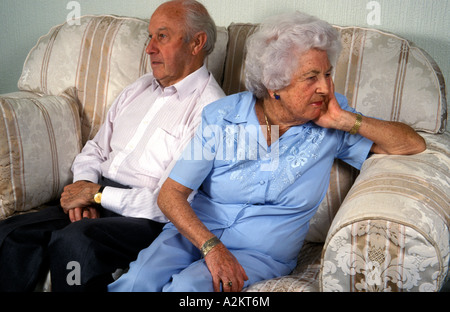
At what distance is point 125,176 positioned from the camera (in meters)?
1.76

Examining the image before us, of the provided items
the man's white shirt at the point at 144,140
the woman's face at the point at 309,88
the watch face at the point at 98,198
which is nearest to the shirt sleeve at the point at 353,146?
the woman's face at the point at 309,88

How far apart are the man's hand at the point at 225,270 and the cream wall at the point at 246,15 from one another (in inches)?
44.0

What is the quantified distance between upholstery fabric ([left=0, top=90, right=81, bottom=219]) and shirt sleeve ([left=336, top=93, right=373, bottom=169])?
3.27ft

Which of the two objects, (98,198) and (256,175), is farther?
(98,198)

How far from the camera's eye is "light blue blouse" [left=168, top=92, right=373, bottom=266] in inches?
57.0

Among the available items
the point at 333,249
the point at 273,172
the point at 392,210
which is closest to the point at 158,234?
the point at 273,172

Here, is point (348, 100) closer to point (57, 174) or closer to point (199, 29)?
point (199, 29)

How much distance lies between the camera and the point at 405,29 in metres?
1.91

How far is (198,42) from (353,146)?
2.24 feet

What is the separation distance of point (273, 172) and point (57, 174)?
0.84m

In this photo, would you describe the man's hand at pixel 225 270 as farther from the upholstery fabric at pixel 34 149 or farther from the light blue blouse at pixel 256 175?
the upholstery fabric at pixel 34 149

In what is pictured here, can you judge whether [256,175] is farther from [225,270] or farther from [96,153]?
[96,153]

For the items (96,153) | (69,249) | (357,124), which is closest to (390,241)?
(357,124)

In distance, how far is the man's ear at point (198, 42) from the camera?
1.83 meters
